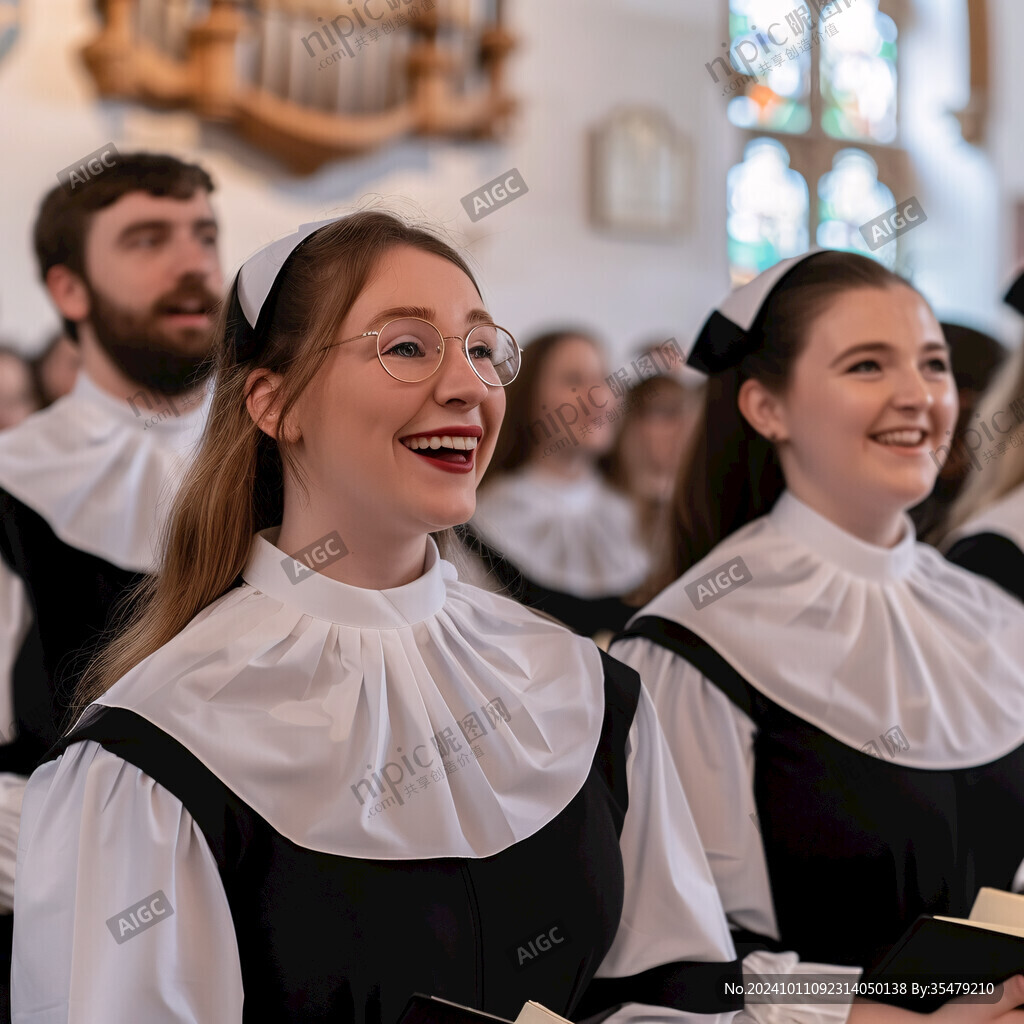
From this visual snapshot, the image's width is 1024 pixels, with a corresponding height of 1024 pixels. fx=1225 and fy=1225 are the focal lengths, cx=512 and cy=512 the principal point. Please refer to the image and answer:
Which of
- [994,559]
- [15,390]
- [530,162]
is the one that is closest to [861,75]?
[530,162]

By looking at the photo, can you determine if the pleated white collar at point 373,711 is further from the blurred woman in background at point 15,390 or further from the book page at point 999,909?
the blurred woman in background at point 15,390

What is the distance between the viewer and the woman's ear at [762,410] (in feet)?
7.48

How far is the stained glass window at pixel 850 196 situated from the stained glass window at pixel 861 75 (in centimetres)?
21

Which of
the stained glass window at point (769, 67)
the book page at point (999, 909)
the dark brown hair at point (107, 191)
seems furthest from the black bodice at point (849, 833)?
the stained glass window at point (769, 67)

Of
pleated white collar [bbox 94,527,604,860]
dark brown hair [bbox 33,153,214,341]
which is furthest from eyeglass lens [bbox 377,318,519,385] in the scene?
dark brown hair [bbox 33,153,214,341]

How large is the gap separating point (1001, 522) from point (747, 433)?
2.94 feet

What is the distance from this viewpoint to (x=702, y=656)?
212cm

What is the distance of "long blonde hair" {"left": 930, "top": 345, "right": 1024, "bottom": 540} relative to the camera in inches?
120

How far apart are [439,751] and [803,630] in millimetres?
827

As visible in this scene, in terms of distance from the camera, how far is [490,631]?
1.86 m

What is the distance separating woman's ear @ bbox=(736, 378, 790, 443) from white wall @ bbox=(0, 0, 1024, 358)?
154 inches

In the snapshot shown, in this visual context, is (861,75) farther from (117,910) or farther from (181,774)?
(117,910)

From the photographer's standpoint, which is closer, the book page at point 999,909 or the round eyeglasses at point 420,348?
the round eyeglasses at point 420,348

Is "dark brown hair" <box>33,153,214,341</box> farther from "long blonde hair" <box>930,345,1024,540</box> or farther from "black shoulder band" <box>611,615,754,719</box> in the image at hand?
"long blonde hair" <box>930,345,1024,540</box>
